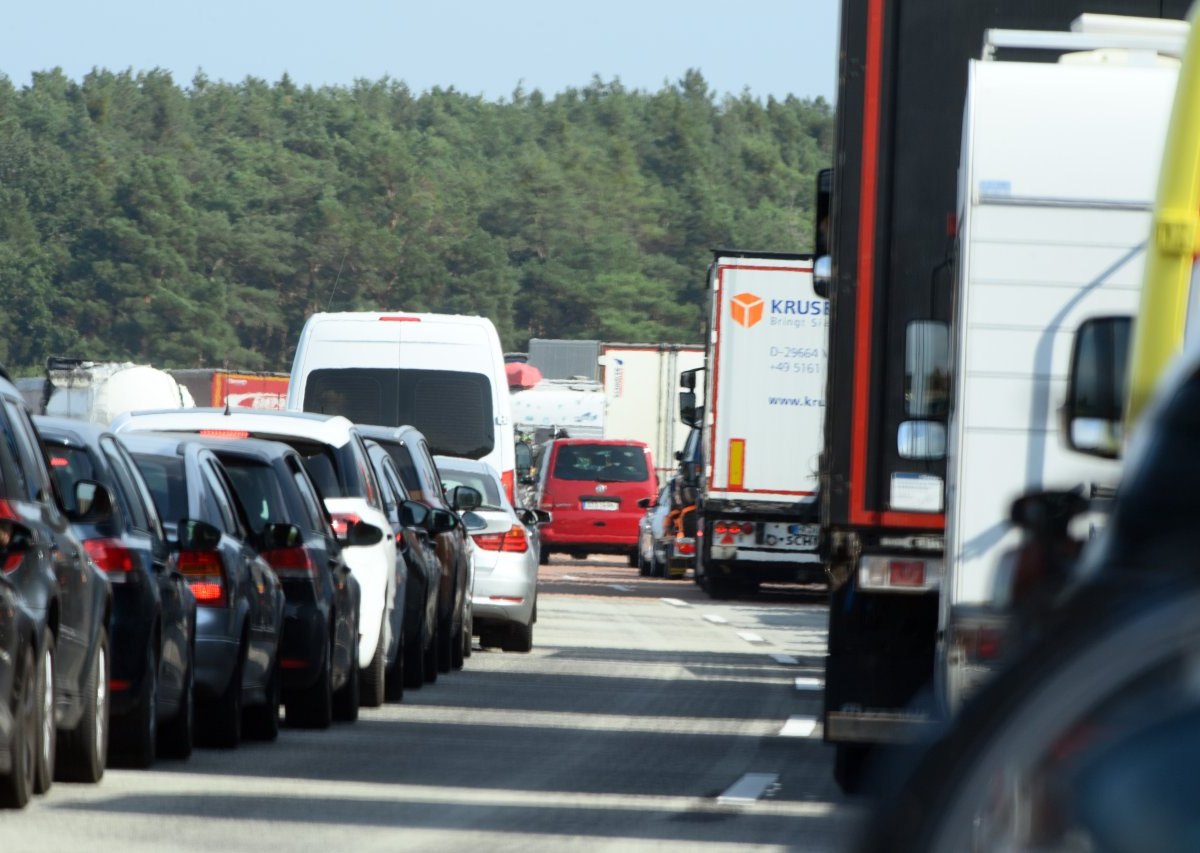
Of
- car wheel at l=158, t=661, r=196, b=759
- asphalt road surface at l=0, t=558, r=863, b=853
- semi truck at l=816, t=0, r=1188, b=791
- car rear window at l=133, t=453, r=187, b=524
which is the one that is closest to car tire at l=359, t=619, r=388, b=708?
asphalt road surface at l=0, t=558, r=863, b=853

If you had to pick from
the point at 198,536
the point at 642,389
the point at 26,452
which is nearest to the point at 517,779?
the point at 198,536

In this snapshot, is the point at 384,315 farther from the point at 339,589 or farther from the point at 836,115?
the point at 836,115

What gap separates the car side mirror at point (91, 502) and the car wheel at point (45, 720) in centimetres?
84

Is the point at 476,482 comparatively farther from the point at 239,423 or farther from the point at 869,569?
the point at 869,569

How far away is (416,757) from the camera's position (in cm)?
1242

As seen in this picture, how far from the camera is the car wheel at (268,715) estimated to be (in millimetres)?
12969

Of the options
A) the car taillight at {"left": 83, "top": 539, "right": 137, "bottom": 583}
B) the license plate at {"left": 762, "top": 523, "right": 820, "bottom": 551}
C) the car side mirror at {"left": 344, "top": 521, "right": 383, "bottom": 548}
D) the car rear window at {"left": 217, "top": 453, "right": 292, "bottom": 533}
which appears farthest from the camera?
the license plate at {"left": 762, "top": 523, "right": 820, "bottom": 551}

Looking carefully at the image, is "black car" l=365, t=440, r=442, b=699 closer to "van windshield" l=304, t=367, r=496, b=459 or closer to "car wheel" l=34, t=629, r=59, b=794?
"car wheel" l=34, t=629, r=59, b=794

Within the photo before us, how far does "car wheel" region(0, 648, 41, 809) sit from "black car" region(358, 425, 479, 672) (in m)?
8.57

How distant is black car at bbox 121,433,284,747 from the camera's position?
470 inches

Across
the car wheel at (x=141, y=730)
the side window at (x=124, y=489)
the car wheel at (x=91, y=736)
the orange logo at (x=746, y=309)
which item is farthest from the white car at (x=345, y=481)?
the orange logo at (x=746, y=309)

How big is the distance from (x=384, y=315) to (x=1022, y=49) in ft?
50.9

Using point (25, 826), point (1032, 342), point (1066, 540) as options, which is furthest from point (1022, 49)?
point (25, 826)

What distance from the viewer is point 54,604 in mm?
9594
